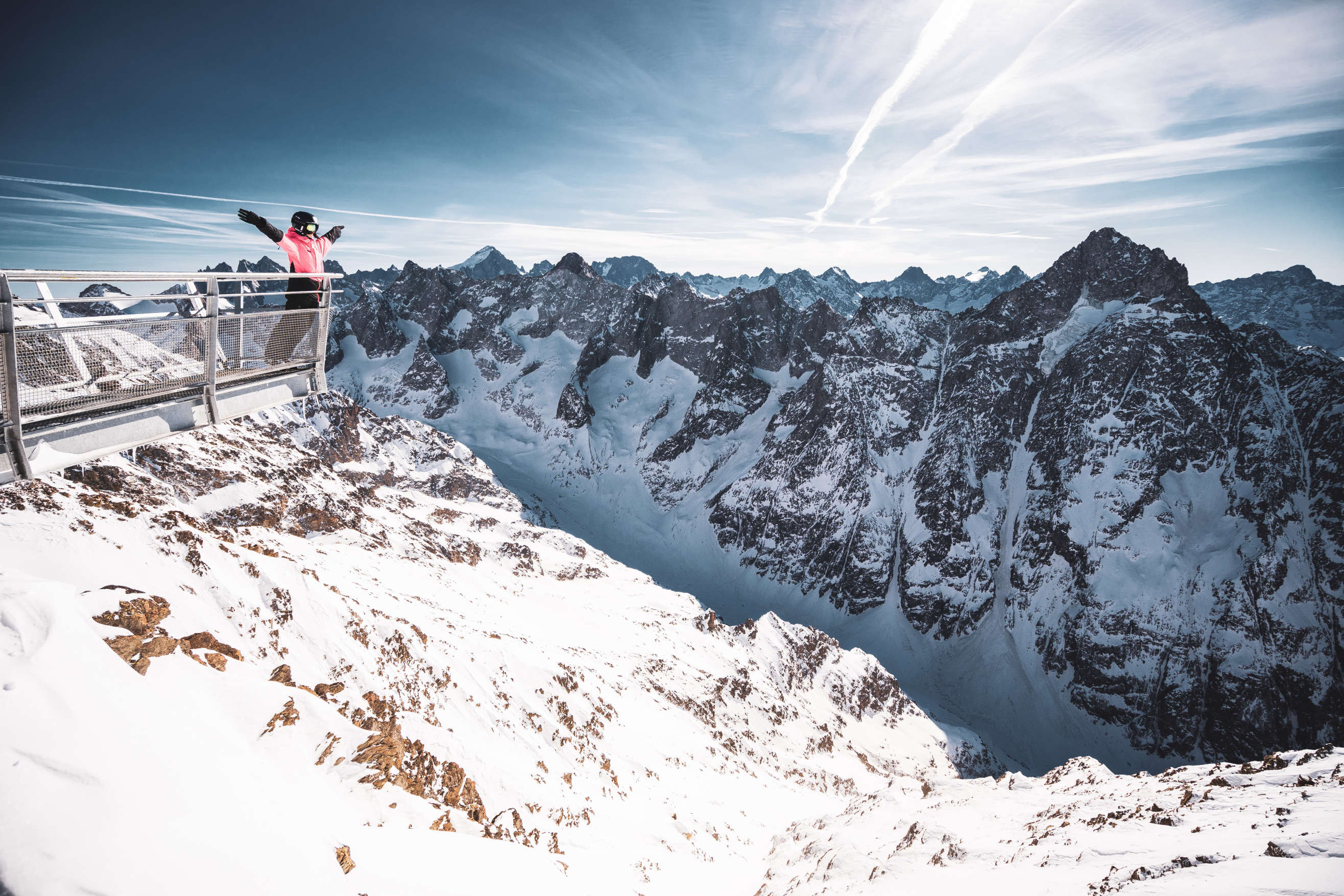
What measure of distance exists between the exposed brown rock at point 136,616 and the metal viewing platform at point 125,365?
706 cm

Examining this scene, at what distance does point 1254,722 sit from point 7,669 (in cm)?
12507

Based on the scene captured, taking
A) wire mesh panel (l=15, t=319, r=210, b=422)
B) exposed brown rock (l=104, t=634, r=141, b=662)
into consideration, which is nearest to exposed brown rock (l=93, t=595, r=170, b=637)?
exposed brown rock (l=104, t=634, r=141, b=662)

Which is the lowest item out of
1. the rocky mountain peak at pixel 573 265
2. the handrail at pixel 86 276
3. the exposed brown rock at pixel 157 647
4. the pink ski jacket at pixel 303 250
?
the exposed brown rock at pixel 157 647

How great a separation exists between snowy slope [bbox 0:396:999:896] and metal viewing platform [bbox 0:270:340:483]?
13.5ft

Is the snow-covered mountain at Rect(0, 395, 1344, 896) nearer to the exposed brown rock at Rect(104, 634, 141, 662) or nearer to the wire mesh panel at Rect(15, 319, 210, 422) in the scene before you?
the exposed brown rock at Rect(104, 634, 141, 662)

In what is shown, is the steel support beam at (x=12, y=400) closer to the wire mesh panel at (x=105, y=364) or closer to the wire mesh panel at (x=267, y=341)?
the wire mesh panel at (x=105, y=364)

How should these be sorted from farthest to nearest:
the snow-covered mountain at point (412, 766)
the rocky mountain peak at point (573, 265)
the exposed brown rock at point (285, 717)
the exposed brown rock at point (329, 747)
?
1. the rocky mountain peak at point (573, 265)
2. the exposed brown rock at point (329, 747)
3. the exposed brown rock at point (285, 717)
4. the snow-covered mountain at point (412, 766)

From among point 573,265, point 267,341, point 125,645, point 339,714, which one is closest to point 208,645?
point 339,714

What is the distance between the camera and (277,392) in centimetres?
1001

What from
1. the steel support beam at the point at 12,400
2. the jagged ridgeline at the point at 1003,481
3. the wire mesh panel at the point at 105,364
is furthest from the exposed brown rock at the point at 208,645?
the jagged ridgeline at the point at 1003,481

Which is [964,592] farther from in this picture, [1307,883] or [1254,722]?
[1307,883]

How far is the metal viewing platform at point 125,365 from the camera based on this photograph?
237 inches

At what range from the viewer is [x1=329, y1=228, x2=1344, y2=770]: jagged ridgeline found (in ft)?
282

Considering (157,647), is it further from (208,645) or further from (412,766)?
(412,766)
